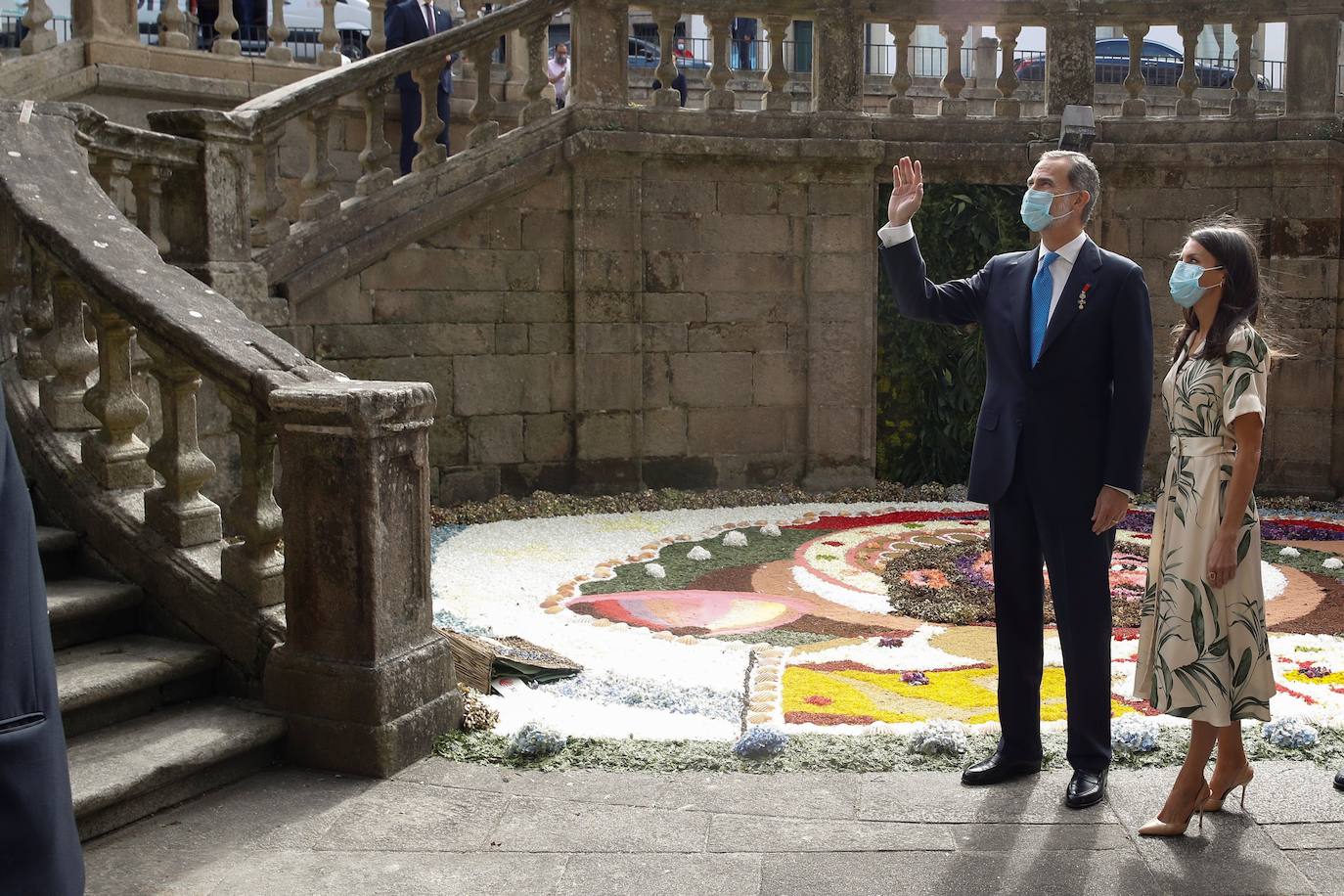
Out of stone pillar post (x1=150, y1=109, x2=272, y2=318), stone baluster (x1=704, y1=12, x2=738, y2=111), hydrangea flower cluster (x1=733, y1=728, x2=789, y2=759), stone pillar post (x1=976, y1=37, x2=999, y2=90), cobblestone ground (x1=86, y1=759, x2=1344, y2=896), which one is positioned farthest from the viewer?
stone pillar post (x1=976, y1=37, x2=999, y2=90)

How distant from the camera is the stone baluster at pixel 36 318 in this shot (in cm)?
497

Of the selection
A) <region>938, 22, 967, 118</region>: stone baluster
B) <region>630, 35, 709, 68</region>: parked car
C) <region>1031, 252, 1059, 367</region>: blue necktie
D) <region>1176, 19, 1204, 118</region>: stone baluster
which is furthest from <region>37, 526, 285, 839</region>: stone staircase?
<region>630, 35, 709, 68</region>: parked car

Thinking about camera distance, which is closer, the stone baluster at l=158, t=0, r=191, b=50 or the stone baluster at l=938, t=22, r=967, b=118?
the stone baluster at l=158, t=0, r=191, b=50

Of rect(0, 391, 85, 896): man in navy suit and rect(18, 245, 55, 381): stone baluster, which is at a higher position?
rect(18, 245, 55, 381): stone baluster

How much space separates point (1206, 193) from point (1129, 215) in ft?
2.07

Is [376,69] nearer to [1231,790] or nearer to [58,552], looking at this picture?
[58,552]

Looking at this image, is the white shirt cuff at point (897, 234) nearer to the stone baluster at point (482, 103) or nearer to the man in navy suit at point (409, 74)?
the stone baluster at point (482, 103)

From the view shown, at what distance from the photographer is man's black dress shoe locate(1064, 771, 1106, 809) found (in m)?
3.88

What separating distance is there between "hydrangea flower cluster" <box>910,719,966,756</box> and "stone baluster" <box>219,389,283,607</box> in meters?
2.18

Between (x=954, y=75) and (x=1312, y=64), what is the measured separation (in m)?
2.85

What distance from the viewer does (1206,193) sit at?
10656mm

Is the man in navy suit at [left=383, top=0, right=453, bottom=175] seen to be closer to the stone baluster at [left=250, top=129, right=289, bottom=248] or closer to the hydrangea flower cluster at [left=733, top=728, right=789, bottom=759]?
the stone baluster at [left=250, top=129, right=289, bottom=248]

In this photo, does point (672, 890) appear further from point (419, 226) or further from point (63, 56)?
point (63, 56)

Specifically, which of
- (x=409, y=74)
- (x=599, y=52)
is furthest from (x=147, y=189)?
(x=599, y=52)
